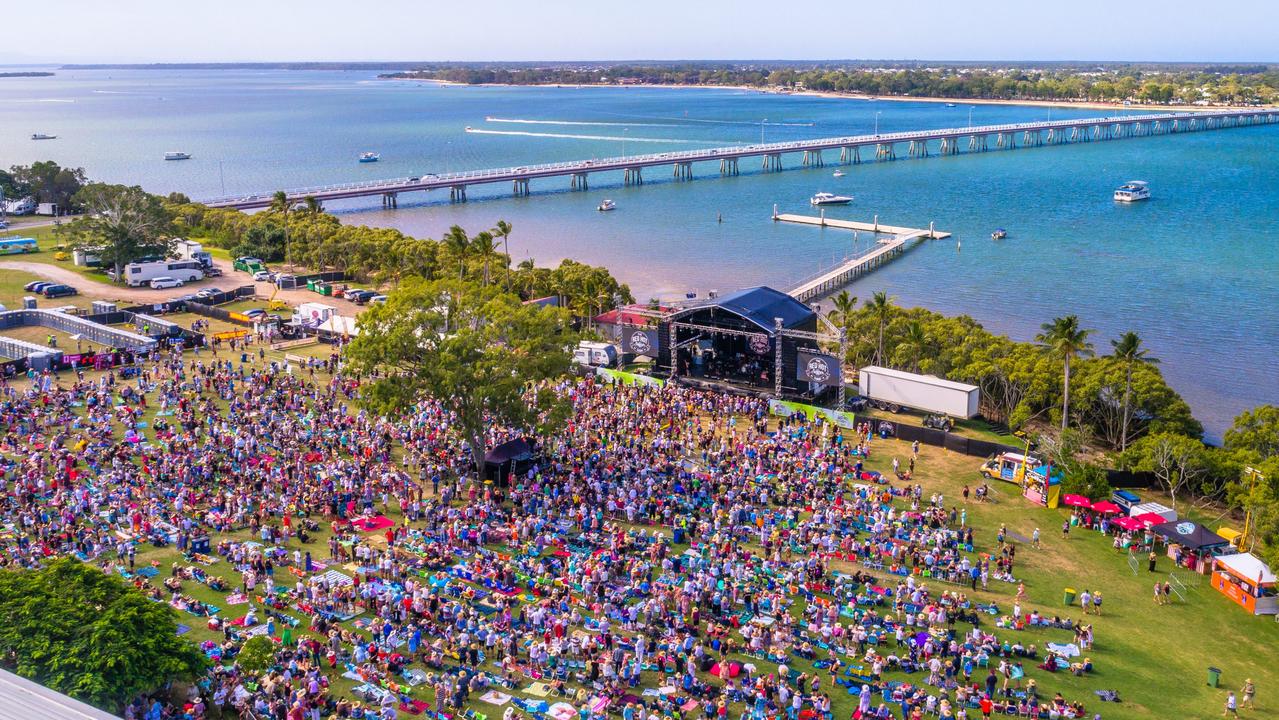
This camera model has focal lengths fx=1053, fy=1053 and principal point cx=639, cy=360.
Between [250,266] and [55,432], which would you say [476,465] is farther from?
[250,266]

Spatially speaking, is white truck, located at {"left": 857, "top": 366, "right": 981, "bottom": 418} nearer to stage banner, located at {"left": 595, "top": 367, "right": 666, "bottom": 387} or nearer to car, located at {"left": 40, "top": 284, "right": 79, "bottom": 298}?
stage banner, located at {"left": 595, "top": 367, "right": 666, "bottom": 387}

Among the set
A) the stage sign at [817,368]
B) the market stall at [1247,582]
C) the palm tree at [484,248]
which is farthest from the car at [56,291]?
the market stall at [1247,582]

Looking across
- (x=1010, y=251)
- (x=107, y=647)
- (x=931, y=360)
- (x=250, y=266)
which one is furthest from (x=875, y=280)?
(x=107, y=647)

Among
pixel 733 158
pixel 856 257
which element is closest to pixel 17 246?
pixel 856 257

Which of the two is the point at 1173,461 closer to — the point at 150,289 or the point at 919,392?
the point at 919,392

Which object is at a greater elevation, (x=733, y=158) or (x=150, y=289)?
(x=733, y=158)

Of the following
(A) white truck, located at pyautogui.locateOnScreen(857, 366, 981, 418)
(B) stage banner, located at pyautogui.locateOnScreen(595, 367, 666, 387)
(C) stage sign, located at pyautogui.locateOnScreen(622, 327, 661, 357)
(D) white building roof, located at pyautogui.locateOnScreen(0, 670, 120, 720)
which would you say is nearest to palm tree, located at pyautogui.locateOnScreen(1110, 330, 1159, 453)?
(A) white truck, located at pyautogui.locateOnScreen(857, 366, 981, 418)
